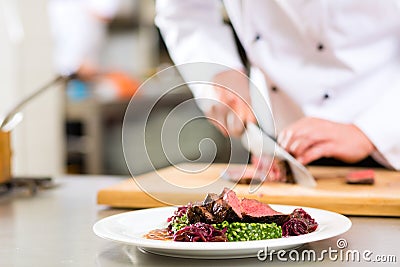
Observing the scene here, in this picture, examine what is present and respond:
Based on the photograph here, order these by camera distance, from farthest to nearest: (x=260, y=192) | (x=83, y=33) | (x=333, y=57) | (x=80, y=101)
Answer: (x=83, y=33), (x=80, y=101), (x=333, y=57), (x=260, y=192)

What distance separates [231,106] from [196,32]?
569 mm

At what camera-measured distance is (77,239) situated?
118 centimetres

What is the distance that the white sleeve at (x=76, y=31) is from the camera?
5848 millimetres

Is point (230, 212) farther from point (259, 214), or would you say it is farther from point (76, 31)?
point (76, 31)

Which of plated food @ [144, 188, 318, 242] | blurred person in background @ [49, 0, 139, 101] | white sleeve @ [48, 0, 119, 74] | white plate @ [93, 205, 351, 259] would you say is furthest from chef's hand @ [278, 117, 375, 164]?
white sleeve @ [48, 0, 119, 74]

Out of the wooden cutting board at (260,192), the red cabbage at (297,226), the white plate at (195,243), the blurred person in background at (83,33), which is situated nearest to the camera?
the white plate at (195,243)

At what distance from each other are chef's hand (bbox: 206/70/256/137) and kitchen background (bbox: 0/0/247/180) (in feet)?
0.17

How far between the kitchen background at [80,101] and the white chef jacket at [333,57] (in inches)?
11.4

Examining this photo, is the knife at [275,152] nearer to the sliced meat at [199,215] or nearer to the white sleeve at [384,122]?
the white sleeve at [384,122]

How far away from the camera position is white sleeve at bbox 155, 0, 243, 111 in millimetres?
2025

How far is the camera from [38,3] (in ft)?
10.7


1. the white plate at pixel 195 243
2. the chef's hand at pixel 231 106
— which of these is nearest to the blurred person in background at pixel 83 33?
the chef's hand at pixel 231 106

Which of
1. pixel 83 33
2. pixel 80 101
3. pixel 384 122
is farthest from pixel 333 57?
pixel 83 33

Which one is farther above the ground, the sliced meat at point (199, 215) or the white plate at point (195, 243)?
the sliced meat at point (199, 215)
